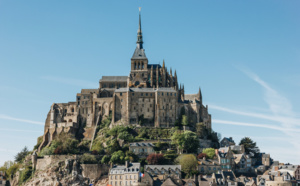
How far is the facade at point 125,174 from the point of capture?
258 feet

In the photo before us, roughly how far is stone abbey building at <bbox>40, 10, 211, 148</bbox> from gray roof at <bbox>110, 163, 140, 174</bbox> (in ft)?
65.5

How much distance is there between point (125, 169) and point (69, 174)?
37.3 feet

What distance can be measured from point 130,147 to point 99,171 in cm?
872

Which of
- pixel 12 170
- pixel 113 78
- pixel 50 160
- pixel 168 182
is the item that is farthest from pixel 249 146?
pixel 12 170

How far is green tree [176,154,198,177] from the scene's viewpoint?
83.1 metres

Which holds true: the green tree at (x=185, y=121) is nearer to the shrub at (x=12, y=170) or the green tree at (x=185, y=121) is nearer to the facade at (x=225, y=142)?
the facade at (x=225, y=142)

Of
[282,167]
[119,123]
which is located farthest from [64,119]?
[282,167]

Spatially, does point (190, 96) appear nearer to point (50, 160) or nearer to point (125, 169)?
point (125, 169)

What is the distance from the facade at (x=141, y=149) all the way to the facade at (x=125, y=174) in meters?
8.48

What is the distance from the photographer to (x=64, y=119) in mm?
107875

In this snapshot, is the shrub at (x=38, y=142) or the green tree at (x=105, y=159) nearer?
the green tree at (x=105, y=159)

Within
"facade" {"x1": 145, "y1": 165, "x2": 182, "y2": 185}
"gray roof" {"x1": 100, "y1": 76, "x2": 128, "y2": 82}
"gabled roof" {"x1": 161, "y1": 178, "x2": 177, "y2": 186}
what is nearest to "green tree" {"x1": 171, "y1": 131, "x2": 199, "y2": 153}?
"facade" {"x1": 145, "y1": 165, "x2": 182, "y2": 185}

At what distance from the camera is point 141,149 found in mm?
90375

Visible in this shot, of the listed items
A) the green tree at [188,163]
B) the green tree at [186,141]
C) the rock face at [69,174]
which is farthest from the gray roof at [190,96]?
the rock face at [69,174]
